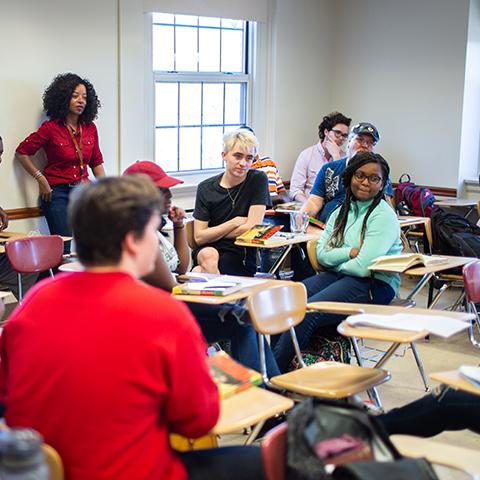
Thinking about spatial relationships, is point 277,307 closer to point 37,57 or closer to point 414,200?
point 37,57

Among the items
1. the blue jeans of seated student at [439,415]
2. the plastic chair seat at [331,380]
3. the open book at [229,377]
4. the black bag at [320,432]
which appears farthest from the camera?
the plastic chair seat at [331,380]


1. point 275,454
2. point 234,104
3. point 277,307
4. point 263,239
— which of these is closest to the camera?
point 275,454

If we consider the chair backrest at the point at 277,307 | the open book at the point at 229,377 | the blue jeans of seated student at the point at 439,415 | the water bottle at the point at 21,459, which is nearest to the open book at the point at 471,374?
the blue jeans of seated student at the point at 439,415

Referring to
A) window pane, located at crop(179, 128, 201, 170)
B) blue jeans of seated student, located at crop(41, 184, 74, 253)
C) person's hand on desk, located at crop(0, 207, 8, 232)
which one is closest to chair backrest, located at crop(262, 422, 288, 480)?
person's hand on desk, located at crop(0, 207, 8, 232)

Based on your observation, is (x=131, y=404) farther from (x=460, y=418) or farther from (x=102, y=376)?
(x=460, y=418)

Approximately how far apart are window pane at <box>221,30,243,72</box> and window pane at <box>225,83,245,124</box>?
0.51 feet

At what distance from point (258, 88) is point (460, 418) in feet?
17.0

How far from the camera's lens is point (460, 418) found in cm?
259

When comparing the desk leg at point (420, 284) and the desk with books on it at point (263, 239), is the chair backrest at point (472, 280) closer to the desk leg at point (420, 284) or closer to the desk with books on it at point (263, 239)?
the desk leg at point (420, 284)

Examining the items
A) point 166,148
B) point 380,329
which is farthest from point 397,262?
point 166,148

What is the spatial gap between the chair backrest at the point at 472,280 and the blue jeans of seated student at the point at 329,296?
0.42 meters

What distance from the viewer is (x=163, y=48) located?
6.55 m

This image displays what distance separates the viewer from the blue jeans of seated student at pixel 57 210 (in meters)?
Result: 5.64

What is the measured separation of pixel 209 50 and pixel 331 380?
4449mm
